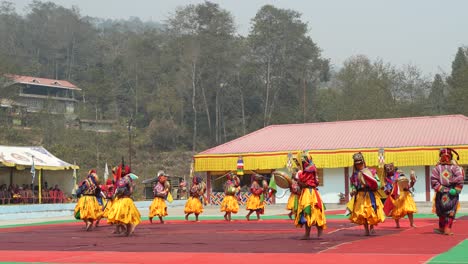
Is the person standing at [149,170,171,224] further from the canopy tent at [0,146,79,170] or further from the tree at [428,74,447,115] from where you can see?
the tree at [428,74,447,115]

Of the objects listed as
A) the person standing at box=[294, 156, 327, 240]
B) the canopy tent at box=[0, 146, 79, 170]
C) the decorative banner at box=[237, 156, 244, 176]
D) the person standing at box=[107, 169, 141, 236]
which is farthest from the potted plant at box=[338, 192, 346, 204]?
Result: the person standing at box=[294, 156, 327, 240]

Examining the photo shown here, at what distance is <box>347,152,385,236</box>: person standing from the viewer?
45.7 ft

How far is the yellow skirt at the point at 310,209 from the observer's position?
1355cm

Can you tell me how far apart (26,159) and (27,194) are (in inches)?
105

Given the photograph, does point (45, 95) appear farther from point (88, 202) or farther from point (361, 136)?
point (88, 202)

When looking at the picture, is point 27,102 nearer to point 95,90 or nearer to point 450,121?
point 95,90

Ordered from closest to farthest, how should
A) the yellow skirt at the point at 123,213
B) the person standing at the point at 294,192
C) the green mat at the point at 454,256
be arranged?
the green mat at the point at 454,256, the person standing at the point at 294,192, the yellow skirt at the point at 123,213

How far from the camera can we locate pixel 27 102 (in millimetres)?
80875

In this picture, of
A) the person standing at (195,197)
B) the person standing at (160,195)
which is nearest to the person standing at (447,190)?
the person standing at (160,195)

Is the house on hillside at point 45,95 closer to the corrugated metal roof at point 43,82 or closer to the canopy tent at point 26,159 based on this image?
the corrugated metal roof at point 43,82

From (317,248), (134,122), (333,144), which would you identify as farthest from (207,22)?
(317,248)

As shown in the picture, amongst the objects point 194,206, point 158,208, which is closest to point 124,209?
point 158,208

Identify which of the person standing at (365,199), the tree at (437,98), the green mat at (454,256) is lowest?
the green mat at (454,256)

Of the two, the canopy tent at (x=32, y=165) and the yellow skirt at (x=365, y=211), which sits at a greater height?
the canopy tent at (x=32, y=165)
